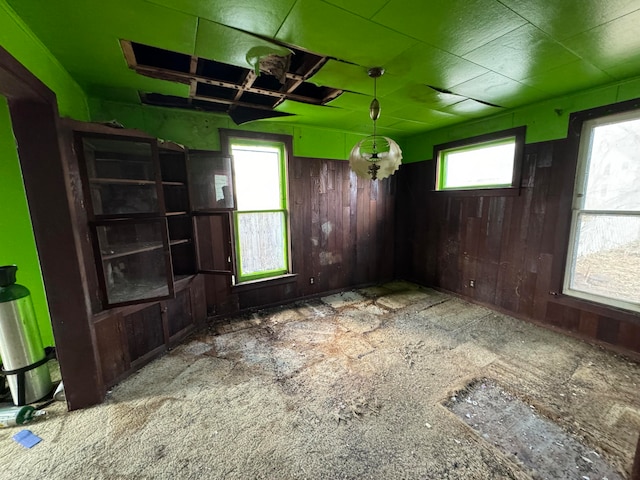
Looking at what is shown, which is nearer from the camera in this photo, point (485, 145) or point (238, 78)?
point (238, 78)

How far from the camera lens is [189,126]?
2.88m

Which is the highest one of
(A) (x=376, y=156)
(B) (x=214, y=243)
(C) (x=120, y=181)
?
(A) (x=376, y=156)

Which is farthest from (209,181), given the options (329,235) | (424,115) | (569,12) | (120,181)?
(569,12)

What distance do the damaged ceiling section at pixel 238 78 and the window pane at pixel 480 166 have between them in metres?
2.24

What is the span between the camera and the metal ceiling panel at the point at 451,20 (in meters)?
1.36

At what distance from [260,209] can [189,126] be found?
121cm

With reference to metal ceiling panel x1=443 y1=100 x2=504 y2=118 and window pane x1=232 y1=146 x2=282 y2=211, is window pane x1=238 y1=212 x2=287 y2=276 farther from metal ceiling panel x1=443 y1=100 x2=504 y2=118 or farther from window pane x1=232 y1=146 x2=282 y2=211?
metal ceiling panel x1=443 y1=100 x2=504 y2=118

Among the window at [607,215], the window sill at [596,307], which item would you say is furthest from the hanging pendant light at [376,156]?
the window sill at [596,307]

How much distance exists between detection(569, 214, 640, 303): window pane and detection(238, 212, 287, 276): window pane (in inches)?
132

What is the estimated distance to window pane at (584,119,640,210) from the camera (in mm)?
2332

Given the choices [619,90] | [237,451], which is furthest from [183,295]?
[619,90]

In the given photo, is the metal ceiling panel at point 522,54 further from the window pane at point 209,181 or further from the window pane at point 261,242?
the window pane at point 261,242

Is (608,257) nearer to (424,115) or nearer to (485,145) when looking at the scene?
(485,145)

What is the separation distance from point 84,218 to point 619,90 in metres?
4.52
